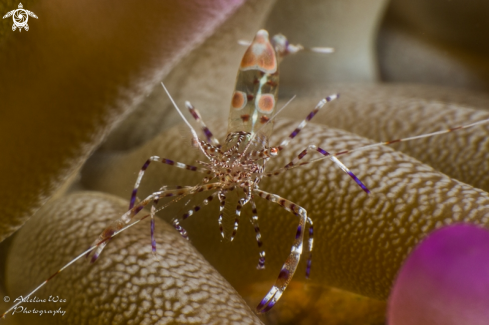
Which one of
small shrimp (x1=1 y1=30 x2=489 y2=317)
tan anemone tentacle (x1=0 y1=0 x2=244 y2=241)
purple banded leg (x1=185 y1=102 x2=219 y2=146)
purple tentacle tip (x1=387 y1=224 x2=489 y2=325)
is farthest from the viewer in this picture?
purple banded leg (x1=185 y1=102 x2=219 y2=146)

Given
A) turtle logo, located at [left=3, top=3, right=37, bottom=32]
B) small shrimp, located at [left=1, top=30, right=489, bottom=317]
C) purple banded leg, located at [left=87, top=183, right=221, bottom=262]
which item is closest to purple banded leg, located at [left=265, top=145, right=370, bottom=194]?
small shrimp, located at [left=1, top=30, right=489, bottom=317]

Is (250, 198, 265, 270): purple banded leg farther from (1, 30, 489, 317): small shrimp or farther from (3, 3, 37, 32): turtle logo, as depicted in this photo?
(3, 3, 37, 32): turtle logo

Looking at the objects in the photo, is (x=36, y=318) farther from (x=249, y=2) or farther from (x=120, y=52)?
(x=249, y=2)

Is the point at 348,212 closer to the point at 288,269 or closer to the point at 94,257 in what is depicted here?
the point at 288,269

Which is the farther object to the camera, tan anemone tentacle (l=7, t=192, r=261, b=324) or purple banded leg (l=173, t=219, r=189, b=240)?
purple banded leg (l=173, t=219, r=189, b=240)

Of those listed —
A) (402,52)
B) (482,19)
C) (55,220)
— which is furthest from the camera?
(402,52)

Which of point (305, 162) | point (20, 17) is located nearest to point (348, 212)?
→ point (305, 162)

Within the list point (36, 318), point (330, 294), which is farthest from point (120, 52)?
point (330, 294)
